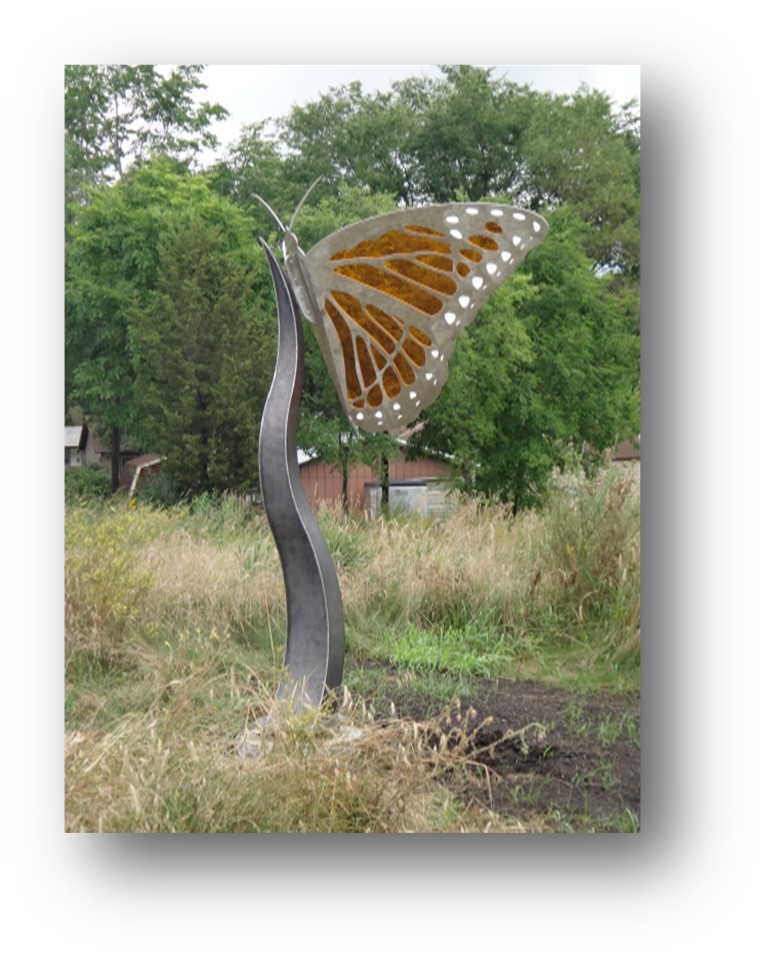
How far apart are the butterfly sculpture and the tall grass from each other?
112cm

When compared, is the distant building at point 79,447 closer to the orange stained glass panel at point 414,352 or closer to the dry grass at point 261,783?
the dry grass at point 261,783

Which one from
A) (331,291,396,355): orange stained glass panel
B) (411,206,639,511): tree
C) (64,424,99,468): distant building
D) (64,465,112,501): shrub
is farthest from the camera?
(411,206,639,511): tree

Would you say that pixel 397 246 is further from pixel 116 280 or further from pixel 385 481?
pixel 385 481

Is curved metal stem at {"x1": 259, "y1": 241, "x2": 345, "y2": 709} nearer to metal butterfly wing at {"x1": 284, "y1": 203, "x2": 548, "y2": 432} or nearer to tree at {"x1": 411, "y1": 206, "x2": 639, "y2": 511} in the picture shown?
metal butterfly wing at {"x1": 284, "y1": 203, "x2": 548, "y2": 432}

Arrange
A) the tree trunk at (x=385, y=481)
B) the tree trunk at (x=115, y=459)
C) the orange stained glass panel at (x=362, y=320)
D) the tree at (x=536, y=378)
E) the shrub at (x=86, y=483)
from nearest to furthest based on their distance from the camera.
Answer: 1. the orange stained glass panel at (x=362, y=320)
2. the shrub at (x=86, y=483)
3. the tree trunk at (x=115, y=459)
4. the tree at (x=536, y=378)
5. the tree trunk at (x=385, y=481)

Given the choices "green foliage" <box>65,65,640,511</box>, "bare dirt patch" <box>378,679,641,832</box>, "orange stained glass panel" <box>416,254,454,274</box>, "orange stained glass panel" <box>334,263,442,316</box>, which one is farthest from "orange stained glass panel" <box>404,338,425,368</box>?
"green foliage" <box>65,65,640,511</box>

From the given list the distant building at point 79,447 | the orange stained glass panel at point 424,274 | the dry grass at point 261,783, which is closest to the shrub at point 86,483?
the distant building at point 79,447

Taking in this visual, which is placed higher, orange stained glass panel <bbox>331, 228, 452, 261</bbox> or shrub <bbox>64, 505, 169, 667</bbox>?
orange stained glass panel <bbox>331, 228, 452, 261</bbox>

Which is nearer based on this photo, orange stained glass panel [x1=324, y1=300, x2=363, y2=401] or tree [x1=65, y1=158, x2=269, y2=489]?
orange stained glass panel [x1=324, y1=300, x2=363, y2=401]

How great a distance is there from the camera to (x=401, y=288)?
3.75 m

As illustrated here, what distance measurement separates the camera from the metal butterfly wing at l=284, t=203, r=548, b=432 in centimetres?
366

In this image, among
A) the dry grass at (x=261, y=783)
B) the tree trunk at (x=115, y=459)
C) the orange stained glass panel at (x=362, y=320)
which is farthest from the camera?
the tree trunk at (x=115, y=459)

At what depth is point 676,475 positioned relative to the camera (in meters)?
3.77

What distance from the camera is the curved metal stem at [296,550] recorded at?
3.66 meters
